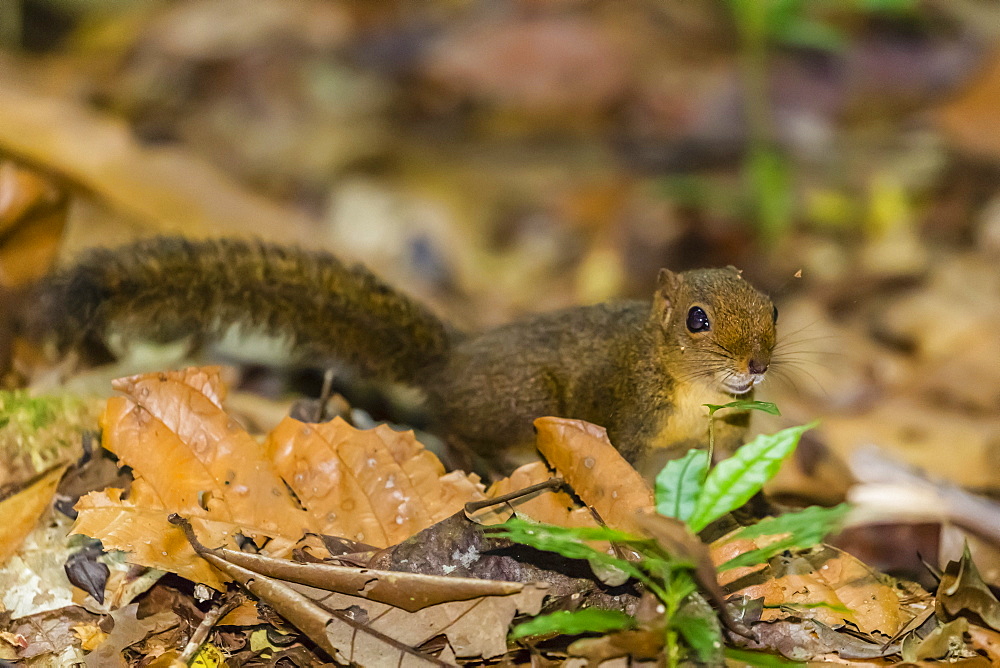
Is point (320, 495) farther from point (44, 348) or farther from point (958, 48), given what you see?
point (958, 48)

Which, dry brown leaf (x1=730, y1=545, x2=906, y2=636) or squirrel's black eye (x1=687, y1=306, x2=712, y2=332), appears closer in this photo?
dry brown leaf (x1=730, y1=545, x2=906, y2=636)

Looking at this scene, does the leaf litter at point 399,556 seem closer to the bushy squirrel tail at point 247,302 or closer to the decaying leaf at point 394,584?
the decaying leaf at point 394,584

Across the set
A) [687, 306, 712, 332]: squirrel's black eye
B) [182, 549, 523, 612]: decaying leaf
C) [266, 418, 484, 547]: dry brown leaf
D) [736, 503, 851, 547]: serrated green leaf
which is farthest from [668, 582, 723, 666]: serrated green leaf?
[687, 306, 712, 332]: squirrel's black eye

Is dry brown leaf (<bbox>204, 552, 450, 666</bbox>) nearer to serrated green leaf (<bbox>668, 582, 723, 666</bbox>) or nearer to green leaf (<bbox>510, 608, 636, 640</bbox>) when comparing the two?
green leaf (<bbox>510, 608, 636, 640</bbox>)

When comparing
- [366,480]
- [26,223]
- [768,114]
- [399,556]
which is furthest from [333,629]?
[768,114]

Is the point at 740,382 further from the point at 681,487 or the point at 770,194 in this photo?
the point at 770,194

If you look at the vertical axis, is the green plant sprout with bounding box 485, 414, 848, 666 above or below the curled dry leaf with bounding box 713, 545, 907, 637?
above
